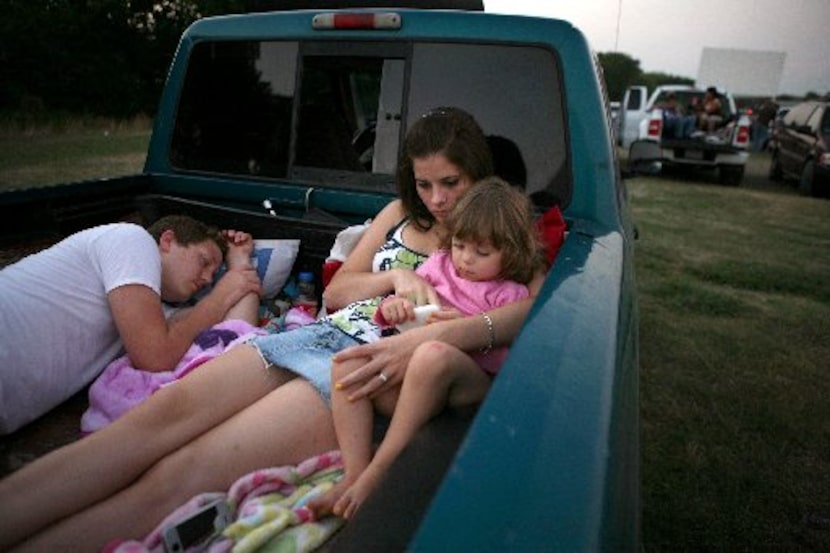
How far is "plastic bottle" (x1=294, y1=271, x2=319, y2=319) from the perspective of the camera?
8.23 ft

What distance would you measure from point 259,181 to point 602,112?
5.03ft

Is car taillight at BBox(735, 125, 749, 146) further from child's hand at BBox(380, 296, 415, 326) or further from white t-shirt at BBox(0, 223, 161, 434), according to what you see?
white t-shirt at BBox(0, 223, 161, 434)

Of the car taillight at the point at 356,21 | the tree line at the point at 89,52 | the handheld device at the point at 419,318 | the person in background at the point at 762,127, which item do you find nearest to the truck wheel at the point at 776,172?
the person in background at the point at 762,127

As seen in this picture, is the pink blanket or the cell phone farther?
the pink blanket

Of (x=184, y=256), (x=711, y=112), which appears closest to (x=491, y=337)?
(x=184, y=256)

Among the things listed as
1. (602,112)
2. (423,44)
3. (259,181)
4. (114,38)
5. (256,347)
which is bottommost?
(256,347)

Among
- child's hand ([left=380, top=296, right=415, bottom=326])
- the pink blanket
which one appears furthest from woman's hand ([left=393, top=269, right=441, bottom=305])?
the pink blanket

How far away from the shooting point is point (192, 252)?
216cm

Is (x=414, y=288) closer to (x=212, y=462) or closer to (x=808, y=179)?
(x=212, y=462)

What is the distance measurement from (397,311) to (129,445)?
0.77 meters

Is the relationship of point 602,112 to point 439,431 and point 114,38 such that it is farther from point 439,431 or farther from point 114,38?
point 114,38

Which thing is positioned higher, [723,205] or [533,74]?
[533,74]

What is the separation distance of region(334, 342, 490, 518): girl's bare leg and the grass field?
1.60 m

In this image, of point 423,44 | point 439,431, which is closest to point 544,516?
point 439,431
